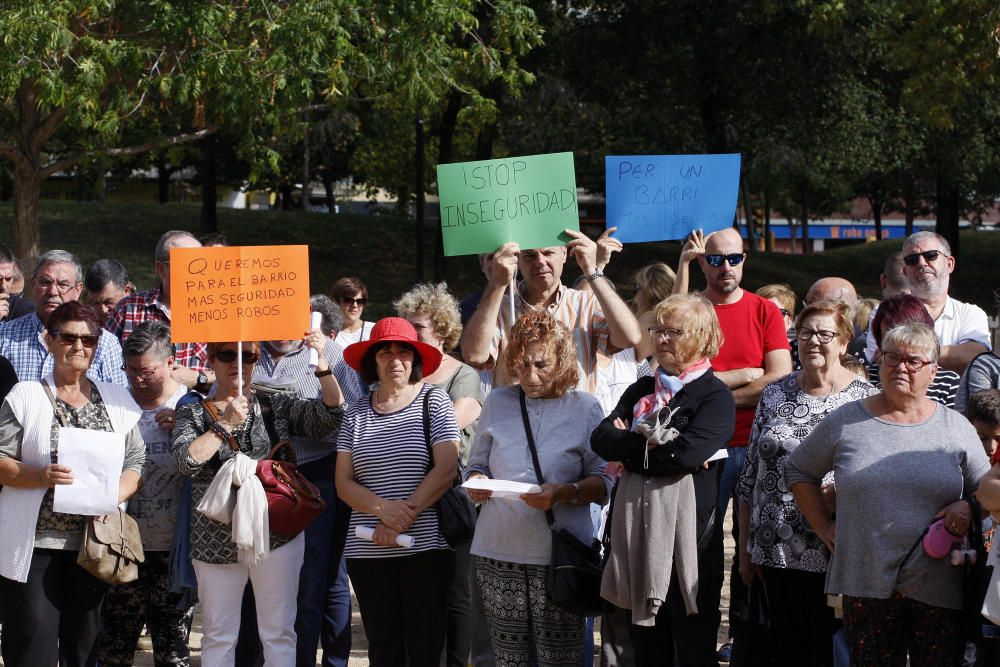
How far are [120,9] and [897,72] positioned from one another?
16686 millimetres

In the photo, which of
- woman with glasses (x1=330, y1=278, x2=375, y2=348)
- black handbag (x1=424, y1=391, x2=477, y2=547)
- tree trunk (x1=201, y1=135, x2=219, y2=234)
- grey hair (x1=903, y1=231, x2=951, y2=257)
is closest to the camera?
black handbag (x1=424, y1=391, x2=477, y2=547)

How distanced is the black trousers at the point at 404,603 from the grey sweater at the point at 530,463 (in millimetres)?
240

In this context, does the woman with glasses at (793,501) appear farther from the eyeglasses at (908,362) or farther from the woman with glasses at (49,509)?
the woman with glasses at (49,509)

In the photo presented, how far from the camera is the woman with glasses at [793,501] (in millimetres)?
4965

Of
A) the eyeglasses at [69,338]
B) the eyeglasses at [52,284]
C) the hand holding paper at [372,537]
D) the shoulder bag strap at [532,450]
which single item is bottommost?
the hand holding paper at [372,537]

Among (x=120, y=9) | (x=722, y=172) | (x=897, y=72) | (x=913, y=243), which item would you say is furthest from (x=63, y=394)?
(x=897, y=72)

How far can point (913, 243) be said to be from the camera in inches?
236

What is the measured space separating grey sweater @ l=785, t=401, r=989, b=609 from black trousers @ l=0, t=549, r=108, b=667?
10.2 ft

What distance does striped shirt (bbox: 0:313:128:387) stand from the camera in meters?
5.82

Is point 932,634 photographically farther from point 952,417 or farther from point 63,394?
point 63,394

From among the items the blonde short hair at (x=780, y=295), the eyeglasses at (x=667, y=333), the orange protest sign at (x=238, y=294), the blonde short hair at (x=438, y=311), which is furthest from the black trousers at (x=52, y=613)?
the blonde short hair at (x=780, y=295)

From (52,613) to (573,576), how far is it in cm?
220

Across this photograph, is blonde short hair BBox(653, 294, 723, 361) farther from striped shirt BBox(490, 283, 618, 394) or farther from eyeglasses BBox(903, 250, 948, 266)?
eyeglasses BBox(903, 250, 948, 266)

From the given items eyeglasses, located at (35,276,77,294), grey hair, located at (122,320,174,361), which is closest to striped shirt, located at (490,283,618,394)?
grey hair, located at (122,320,174,361)
